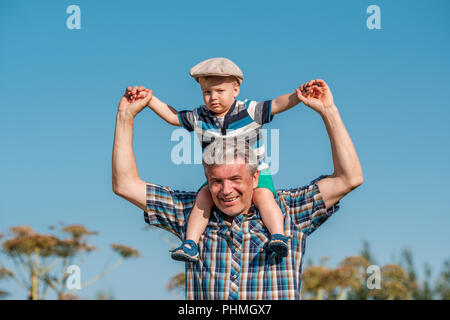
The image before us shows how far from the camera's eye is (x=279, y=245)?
3990mm

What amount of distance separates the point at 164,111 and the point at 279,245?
4.88 ft

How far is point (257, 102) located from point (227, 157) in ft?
2.29

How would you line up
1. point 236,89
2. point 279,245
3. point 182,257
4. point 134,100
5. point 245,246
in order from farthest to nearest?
1. point 236,89
2. point 134,100
3. point 245,246
4. point 182,257
5. point 279,245

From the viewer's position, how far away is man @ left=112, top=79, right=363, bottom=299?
4.11 meters

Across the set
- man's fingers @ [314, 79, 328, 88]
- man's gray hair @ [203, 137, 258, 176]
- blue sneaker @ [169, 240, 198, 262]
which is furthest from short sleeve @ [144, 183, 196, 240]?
man's fingers @ [314, 79, 328, 88]

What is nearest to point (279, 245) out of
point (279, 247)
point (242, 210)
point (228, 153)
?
point (279, 247)

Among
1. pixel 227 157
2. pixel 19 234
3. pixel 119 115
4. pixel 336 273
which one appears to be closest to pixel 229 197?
pixel 227 157

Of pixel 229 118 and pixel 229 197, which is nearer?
pixel 229 197

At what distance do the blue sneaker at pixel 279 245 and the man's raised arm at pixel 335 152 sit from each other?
46cm

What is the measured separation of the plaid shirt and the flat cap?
0.94 meters

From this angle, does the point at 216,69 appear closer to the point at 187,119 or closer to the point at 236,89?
the point at 236,89

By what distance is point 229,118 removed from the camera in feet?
15.3
